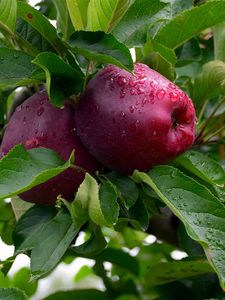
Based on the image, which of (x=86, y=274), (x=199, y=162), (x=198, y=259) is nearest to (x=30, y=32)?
(x=199, y=162)

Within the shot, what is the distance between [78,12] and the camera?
792 millimetres

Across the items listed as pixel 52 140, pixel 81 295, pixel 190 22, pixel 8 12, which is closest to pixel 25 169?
pixel 52 140

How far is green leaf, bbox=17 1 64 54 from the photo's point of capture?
77 centimetres

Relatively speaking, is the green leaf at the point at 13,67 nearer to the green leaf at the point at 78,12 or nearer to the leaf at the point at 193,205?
the green leaf at the point at 78,12

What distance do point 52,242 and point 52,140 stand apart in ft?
0.41

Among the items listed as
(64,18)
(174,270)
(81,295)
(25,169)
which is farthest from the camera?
(81,295)

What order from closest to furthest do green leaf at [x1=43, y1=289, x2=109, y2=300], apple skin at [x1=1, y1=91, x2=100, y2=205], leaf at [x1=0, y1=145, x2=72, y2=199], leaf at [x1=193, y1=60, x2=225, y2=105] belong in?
leaf at [x1=0, y1=145, x2=72, y2=199]
apple skin at [x1=1, y1=91, x2=100, y2=205]
leaf at [x1=193, y1=60, x2=225, y2=105]
green leaf at [x1=43, y1=289, x2=109, y2=300]

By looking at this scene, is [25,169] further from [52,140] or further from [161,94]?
[161,94]

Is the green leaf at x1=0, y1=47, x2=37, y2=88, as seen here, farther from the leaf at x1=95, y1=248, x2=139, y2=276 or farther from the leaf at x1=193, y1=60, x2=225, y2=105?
the leaf at x1=95, y1=248, x2=139, y2=276

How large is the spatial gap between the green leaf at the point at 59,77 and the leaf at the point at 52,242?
15 cm

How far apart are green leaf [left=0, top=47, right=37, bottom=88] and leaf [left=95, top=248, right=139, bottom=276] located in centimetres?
50

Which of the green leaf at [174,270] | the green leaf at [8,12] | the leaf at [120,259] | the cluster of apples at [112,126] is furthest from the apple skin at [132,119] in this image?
the leaf at [120,259]

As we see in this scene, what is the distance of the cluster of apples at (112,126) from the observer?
0.76 meters

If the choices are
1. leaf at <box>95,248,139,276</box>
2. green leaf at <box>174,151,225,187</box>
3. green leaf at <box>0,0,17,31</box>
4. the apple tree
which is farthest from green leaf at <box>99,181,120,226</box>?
leaf at <box>95,248,139,276</box>
